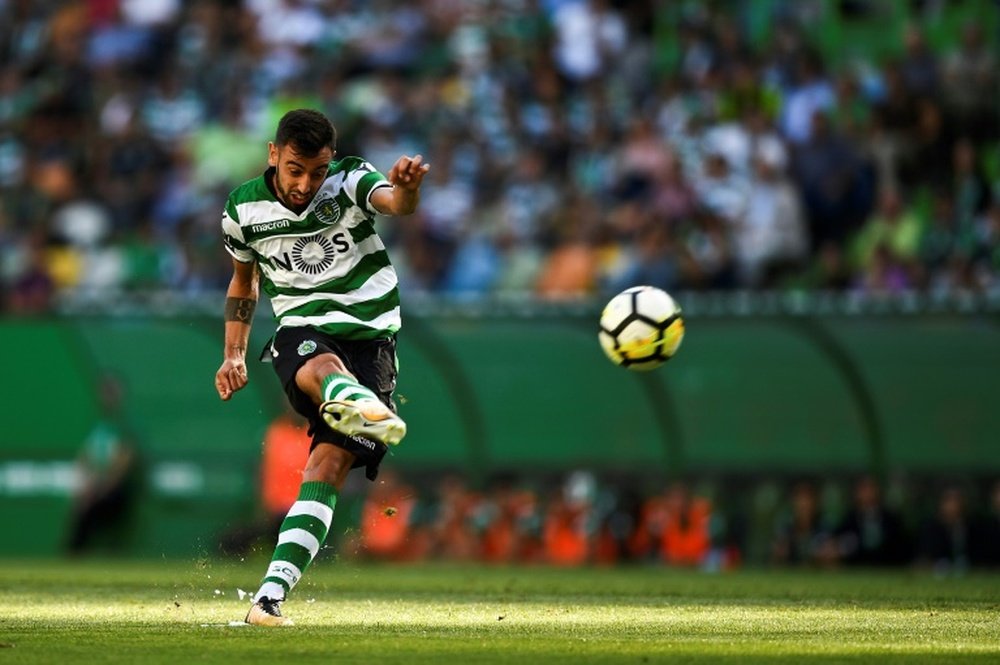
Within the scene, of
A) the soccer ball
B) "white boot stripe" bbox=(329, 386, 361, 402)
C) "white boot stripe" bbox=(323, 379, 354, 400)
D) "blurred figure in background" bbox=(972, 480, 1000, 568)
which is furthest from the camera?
"blurred figure in background" bbox=(972, 480, 1000, 568)

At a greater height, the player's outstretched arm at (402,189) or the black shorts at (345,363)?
the player's outstretched arm at (402,189)

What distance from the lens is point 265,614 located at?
953 cm

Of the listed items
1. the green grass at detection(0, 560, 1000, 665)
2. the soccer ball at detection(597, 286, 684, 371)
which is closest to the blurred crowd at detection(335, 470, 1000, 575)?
the green grass at detection(0, 560, 1000, 665)

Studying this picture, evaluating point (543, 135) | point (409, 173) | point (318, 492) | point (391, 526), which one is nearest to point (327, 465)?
point (318, 492)

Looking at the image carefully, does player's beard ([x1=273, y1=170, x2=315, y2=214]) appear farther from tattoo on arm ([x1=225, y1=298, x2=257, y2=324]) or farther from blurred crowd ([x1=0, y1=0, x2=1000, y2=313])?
blurred crowd ([x1=0, y1=0, x2=1000, y2=313])

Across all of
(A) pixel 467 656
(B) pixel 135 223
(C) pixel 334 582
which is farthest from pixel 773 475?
(A) pixel 467 656

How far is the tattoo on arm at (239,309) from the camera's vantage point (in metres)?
10.7

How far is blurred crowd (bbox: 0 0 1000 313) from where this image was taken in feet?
68.2

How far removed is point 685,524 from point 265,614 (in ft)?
35.0

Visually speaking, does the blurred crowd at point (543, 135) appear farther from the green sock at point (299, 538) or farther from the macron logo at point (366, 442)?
the green sock at point (299, 538)

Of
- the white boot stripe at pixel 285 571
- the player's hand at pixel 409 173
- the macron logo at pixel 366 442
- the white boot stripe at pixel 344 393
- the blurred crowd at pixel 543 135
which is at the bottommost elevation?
the white boot stripe at pixel 285 571

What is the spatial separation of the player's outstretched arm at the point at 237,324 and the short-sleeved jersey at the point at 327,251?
0.35 meters

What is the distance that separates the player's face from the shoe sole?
1.18 metres

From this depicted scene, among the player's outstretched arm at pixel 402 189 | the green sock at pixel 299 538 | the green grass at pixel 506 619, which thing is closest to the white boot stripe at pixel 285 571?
the green sock at pixel 299 538
